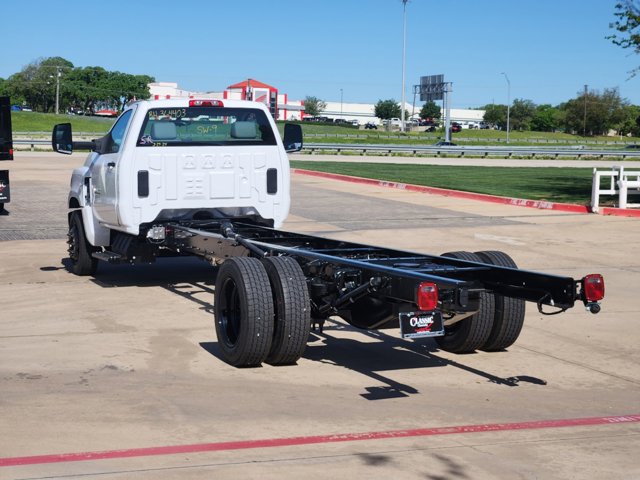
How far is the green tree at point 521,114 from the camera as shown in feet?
561

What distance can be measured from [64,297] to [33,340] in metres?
2.30

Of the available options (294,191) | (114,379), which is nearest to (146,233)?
(114,379)

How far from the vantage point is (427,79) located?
108 meters

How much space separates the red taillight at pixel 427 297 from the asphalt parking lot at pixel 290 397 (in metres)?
0.72

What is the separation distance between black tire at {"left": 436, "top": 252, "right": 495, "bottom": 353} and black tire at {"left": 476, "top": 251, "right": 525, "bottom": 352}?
0.06 m

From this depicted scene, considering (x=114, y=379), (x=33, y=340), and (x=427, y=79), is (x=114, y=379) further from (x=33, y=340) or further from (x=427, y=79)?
(x=427, y=79)

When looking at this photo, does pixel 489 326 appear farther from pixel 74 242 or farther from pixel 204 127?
pixel 74 242

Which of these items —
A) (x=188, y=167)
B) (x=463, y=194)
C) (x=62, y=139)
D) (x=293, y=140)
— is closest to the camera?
(x=188, y=167)

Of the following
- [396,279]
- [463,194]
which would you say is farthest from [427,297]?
[463,194]

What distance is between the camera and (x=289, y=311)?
7332 mm

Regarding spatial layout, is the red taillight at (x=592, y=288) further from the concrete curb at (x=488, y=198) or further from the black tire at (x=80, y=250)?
the concrete curb at (x=488, y=198)

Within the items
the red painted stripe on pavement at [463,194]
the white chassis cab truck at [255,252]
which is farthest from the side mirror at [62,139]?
the red painted stripe on pavement at [463,194]

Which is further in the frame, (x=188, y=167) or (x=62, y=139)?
(x=62, y=139)

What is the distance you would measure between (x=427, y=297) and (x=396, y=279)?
1.49 feet
